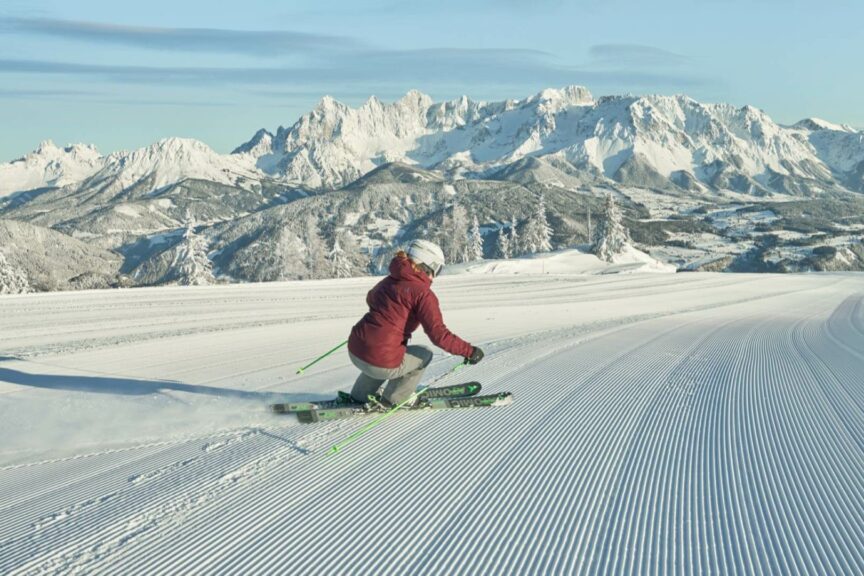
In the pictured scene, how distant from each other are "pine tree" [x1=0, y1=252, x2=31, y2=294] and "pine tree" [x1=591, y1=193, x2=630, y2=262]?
1974 inches

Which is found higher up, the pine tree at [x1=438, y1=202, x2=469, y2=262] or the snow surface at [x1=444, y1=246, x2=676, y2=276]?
the pine tree at [x1=438, y1=202, x2=469, y2=262]

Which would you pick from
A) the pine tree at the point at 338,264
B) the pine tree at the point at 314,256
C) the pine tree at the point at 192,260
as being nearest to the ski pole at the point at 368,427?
the pine tree at the point at 192,260

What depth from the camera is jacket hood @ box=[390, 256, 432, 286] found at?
6.32 m

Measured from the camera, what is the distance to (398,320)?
21.1 feet

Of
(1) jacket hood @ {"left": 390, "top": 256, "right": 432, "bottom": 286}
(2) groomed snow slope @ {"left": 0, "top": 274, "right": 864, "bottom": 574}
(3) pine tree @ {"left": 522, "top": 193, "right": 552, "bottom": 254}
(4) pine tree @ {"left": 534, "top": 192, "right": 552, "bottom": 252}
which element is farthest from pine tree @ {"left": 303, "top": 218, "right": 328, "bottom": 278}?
(1) jacket hood @ {"left": 390, "top": 256, "right": 432, "bottom": 286}

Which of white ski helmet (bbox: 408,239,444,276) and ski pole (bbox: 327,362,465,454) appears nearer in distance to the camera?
ski pole (bbox: 327,362,465,454)

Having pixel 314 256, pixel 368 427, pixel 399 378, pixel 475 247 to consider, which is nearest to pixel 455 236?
pixel 475 247

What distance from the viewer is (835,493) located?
4762mm

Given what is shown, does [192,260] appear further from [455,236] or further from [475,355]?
[475,355]

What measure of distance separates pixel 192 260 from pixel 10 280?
14.6 m

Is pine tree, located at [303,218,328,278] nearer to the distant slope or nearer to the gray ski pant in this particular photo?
the gray ski pant

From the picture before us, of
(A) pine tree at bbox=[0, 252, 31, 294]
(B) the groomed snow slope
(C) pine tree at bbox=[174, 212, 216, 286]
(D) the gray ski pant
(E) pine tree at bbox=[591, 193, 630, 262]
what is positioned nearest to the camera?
(B) the groomed snow slope

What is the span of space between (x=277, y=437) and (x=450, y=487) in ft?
6.72

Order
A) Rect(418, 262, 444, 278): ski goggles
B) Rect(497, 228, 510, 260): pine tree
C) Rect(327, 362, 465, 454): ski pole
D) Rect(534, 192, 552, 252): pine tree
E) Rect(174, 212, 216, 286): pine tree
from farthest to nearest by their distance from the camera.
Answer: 1. Rect(497, 228, 510, 260): pine tree
2. Rect(534, 192, 552, 252): pine tree
3. Rect(174, 212, 216, 286): pine tree
4. Rect(418, 262, 444, 278): ski goggles
5. Rect(327, 362, 465, 454): ski pole
